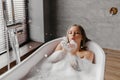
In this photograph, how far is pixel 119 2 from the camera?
2902mm

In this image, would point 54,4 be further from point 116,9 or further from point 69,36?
point 69,36

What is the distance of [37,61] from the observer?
1.93 metres

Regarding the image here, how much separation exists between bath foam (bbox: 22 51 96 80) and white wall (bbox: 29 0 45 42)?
1.22 metres

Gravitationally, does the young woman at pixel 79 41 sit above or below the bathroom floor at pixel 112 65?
above

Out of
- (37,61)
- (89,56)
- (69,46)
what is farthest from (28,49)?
(89,56)

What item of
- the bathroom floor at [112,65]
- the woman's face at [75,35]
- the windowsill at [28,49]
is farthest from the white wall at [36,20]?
the woman's face at [75,35]

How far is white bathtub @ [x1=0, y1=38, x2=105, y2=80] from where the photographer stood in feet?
4.93

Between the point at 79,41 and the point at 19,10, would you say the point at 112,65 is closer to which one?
the point at 79,41

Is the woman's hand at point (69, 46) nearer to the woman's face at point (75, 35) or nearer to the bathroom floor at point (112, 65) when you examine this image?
the woman's face at point (75, 35)

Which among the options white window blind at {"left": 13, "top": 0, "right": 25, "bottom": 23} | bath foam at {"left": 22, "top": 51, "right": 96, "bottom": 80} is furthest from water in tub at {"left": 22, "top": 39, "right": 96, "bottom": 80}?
white window blind at {"left": 13, "top": 0, "right": 25, "bottom": 23}

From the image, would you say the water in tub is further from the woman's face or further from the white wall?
the white wall

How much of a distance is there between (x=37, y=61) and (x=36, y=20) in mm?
1363

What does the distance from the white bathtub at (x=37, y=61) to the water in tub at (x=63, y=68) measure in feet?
0.22

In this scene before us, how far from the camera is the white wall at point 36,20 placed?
3.07m
